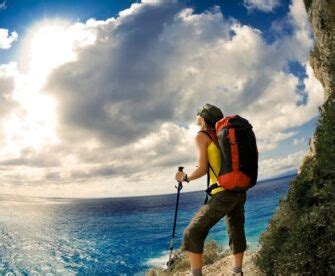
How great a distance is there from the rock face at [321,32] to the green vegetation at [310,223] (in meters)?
4.08

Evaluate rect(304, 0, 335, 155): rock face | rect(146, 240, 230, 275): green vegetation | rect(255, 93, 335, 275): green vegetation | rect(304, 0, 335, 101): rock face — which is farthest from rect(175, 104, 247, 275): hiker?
rect(304, 0, 335, 101): rock face

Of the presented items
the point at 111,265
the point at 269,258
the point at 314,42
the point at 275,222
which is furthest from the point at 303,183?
the point at 111,265

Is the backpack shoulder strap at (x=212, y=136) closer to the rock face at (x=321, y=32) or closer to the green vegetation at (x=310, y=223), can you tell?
the green vegetation at (x=310, y=223)

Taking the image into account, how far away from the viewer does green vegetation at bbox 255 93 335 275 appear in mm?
4648

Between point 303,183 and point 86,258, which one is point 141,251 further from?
point 303,183

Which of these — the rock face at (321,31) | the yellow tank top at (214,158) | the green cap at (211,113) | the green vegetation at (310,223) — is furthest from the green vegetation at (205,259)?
the green cap at (211,113)

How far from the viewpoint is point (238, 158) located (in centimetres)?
500

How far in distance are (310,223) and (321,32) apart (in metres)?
8.68

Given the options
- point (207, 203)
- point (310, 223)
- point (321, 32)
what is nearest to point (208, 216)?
point (207, 203)

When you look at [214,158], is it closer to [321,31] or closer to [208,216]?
[208,216]

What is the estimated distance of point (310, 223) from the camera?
16.2 feet

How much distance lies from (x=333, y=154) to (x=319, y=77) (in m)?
7.97

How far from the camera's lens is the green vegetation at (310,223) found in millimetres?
4648

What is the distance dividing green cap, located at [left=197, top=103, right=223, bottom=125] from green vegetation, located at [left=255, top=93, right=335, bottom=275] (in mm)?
1883
